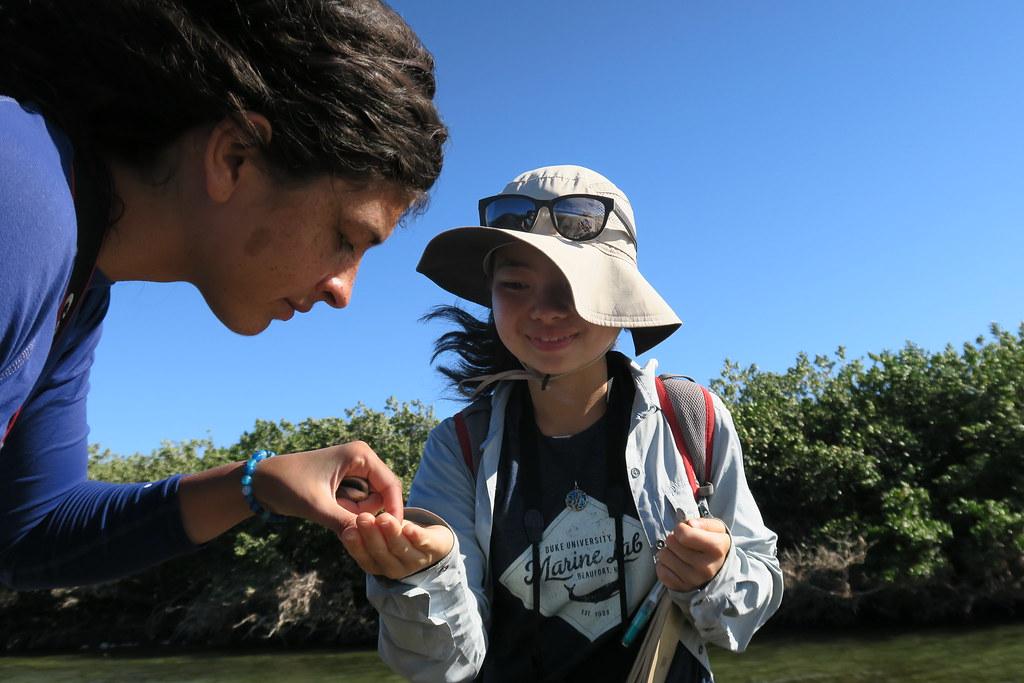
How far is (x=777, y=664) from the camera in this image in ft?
29.5

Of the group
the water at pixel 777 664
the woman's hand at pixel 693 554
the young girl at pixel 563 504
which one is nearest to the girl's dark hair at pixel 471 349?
the young girl at pixel 563 504

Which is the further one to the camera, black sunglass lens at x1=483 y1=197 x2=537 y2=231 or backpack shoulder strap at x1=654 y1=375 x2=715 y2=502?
black sunglass lens at x1=483 y1=197 x2=537 y2=231

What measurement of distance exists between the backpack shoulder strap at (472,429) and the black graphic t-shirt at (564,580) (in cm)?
11

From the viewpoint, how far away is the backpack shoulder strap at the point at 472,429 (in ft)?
8.84

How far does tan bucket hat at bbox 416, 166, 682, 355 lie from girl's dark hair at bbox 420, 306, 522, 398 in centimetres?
11

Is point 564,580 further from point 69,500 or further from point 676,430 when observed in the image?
point 69,500

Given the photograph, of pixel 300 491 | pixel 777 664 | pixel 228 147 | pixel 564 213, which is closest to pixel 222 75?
pixel 228 147

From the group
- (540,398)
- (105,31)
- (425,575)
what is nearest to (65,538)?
(425,575)

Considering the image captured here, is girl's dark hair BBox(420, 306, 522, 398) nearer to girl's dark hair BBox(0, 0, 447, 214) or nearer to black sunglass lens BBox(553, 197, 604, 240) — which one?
black sunglass lens BBox(553, 197, 604, 240)

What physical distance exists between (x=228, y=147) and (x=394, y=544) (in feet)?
3.23

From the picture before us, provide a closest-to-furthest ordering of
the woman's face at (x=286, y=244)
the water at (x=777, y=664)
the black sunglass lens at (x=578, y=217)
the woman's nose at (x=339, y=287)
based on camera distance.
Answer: the woman's face at (x=286, y=244)
the woman's nose at (x=339, y=287)
the black sunglass lens at (x=578, y=217)
the water at (x=777, y=664)

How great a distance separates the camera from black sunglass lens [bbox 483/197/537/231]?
9.26ft

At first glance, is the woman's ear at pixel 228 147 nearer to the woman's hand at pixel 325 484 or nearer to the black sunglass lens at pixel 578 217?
the woman's hand at pixel 325 484

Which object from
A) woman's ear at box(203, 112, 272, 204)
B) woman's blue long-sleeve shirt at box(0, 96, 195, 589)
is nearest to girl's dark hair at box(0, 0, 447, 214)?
woman's ear at box(203, 112, 272, 204)
